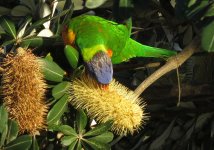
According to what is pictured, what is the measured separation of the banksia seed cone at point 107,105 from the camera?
6.95 ft

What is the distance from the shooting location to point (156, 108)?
2.93 meters

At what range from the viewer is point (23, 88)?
196cm

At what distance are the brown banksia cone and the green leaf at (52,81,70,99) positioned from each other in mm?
57

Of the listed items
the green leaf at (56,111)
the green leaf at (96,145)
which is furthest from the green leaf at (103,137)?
the green leaf at (56,111)

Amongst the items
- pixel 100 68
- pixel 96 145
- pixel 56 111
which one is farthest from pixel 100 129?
pixel 100 68

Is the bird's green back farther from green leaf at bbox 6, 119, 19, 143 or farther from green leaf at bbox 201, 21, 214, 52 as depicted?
green leaf at bbox 201, 21, 214, 52

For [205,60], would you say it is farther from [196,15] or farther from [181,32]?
[196,15]

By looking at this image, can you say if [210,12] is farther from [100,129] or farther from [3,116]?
[3,116]

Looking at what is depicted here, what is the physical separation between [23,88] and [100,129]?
393mm

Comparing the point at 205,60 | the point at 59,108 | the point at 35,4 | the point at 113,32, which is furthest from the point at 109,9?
the point at 59,108

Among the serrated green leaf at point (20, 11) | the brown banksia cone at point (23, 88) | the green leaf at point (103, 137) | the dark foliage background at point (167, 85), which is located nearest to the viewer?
the brown banksia cone at point (23, 88)

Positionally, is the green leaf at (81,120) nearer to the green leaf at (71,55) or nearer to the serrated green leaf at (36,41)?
the green leaf at (71,55)

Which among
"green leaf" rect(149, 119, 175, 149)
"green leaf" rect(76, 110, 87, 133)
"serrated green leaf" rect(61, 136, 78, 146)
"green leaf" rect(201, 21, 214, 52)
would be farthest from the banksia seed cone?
"green leaf" rect(149, 119, 175, 149)

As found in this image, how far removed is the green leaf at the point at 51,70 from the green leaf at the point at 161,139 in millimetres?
1097
